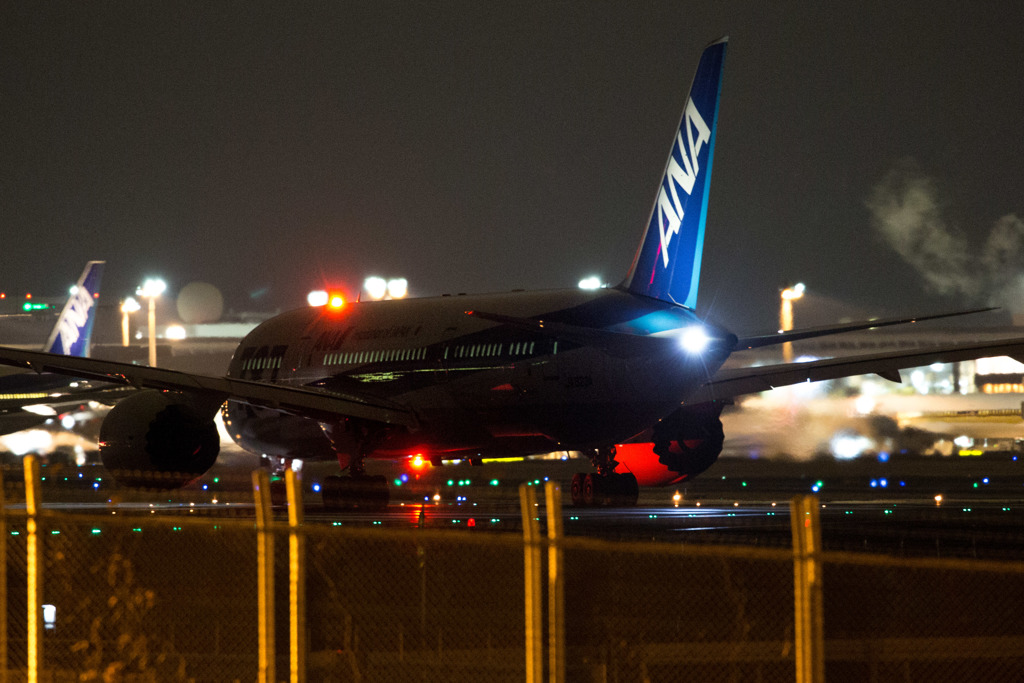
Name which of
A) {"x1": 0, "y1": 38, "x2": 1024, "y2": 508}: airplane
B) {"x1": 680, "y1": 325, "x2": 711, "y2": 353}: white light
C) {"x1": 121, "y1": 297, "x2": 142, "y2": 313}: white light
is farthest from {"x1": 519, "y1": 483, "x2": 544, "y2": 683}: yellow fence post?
{"x1": 121, "y1": 297, "x2": 142, "y2": 313}: white light

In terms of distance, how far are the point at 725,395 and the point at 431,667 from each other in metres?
17.0

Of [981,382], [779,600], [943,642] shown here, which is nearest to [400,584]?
[779,600]

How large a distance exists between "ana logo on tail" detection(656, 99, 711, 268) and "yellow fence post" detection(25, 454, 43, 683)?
15509 millimetres

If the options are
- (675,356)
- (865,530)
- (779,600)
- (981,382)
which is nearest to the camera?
(779,600)

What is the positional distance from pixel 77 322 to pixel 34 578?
39665 mm

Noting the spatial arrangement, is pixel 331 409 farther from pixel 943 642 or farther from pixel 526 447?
pixel 943 642

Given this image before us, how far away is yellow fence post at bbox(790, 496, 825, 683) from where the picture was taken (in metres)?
6.82

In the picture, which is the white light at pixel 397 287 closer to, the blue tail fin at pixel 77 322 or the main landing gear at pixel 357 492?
the blue tail fin at pixel 77 322

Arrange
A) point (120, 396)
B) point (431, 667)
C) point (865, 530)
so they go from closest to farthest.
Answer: point (431, 667) → point (865, 530) → point (120, 396)

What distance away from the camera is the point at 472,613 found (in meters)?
13.1

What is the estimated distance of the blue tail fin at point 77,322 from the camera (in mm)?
47156

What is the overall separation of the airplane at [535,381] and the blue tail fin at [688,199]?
0.02 metres

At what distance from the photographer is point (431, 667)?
10.1 m

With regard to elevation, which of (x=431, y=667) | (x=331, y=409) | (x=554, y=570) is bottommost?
(x=431, y=667)
